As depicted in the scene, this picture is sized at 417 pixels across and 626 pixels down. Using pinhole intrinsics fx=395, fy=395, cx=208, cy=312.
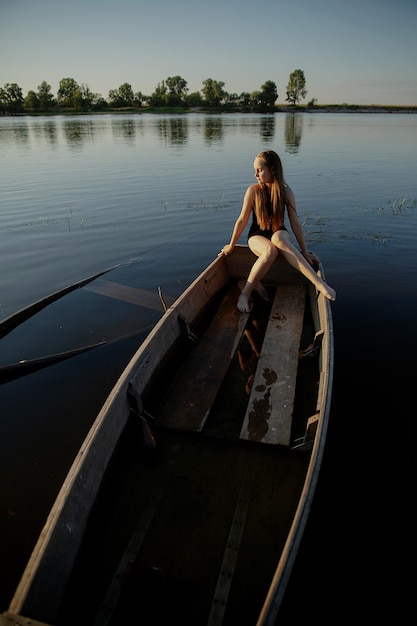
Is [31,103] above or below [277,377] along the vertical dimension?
above

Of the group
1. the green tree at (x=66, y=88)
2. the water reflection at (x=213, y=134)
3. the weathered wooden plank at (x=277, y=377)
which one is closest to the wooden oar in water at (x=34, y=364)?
the weathered wooden plank at (x=277, y=377)

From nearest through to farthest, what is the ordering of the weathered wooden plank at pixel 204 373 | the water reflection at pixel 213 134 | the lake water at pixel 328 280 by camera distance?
the lake water at pixel 328 280
the weathered wooden plank at pixel 204 373
the water reflection at pixel 213 134

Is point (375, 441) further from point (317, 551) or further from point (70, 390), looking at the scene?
point (70, 390)

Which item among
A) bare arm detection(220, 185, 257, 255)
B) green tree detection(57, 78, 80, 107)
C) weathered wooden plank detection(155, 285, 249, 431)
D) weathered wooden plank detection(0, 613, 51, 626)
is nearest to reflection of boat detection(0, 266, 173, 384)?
weathered wooden plank detection(155, 285, 249, 431)

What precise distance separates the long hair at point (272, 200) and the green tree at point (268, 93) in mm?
140715

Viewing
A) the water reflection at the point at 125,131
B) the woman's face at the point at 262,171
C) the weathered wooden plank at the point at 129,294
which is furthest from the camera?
the water reflection at the point at 125,131

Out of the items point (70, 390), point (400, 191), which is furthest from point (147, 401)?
point (400, 191)

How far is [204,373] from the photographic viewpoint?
4.63 meters

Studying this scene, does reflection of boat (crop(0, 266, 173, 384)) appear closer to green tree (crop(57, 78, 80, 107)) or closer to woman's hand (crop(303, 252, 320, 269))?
woman's hand (crop(303, 252, 320, 269))

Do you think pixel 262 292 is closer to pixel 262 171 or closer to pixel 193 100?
pixel 262 171

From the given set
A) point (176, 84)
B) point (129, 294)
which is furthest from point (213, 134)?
point (176, 84)

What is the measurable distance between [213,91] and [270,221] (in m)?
152

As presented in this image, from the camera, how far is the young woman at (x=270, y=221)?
5633mm

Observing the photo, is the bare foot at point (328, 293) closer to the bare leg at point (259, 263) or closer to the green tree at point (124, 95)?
the bare leg at point (259, 263)
